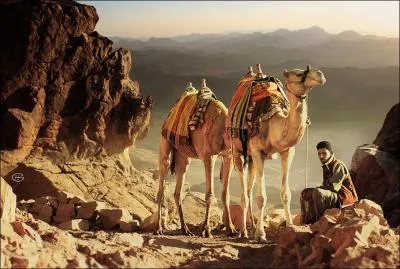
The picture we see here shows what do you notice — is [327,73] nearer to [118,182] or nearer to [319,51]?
[319,51]

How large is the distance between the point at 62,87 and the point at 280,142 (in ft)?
26.3

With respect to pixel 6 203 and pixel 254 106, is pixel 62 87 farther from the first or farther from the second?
pixel 6 203

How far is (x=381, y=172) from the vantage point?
10.6m

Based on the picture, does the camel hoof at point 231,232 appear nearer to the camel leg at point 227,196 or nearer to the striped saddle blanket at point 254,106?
the camel leg at point 227,196

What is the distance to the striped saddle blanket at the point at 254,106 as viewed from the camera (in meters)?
8.22

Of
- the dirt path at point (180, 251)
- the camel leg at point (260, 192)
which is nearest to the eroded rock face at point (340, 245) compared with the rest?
the dirt path at point (180, 251)

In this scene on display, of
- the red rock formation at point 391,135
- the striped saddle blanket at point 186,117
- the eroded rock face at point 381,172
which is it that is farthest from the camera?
the red rock formation at point 391,135

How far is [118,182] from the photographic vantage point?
14.4m

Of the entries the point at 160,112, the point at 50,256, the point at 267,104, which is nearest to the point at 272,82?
the point at 267,104

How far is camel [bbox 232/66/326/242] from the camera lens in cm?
734

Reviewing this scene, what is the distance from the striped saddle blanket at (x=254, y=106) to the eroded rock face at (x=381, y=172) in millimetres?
3236

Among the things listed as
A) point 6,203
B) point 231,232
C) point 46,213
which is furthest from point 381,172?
point 6,203

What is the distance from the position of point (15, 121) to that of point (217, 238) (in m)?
6.77

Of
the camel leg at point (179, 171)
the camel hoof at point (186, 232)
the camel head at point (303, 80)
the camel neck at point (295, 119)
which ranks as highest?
the camel head at point (303, 80)
